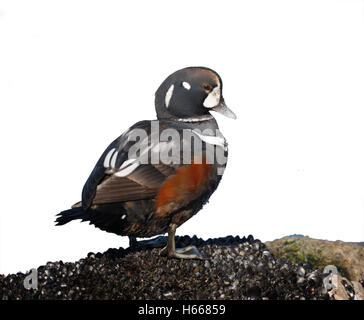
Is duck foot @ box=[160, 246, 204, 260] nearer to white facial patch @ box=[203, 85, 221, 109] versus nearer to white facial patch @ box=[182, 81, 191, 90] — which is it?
white facial patch @ box=[203, 85, 221, 109]

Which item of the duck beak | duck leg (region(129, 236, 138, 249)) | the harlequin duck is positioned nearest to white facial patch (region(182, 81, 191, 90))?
the harlequin duck

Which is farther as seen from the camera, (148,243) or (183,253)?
(148,243)

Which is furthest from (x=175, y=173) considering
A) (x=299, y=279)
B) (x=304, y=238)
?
(x=304, y=238)

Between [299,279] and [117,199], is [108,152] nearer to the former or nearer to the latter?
[117,199]

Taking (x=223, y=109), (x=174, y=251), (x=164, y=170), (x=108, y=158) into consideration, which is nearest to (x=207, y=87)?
(x=223, y=109)

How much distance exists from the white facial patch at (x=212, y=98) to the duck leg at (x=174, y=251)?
111cm

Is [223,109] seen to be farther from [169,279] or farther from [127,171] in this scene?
[169,279]

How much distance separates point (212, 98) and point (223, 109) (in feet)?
0.58

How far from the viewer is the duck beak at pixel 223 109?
225 inches

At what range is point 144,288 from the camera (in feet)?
17.2

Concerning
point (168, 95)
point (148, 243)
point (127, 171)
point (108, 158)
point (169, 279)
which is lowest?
point (169, 279)

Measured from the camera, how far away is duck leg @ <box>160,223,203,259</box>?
5.48 m

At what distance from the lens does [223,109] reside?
18.8 feet

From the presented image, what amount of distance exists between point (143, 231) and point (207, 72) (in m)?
1.49
